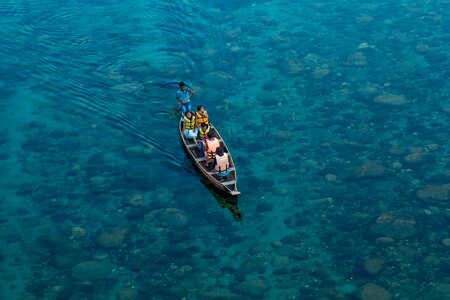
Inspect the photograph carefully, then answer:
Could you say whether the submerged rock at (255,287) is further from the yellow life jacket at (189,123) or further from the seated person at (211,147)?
the yellow life jacket at (189,123)

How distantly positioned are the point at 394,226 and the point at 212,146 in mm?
7921

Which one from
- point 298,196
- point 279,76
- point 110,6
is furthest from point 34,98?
point 298,196

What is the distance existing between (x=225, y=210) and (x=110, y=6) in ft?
66.4

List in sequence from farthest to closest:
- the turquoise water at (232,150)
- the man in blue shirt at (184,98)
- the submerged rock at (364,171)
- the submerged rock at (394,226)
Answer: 1. the man in blue shirt at (184,98)
2. the submerged rock at (364,171)
3. the submerged rock at (394,226)
4. the turquoise water at (232,150)

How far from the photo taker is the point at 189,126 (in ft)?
86.2

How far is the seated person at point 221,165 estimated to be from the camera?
24.0 metres

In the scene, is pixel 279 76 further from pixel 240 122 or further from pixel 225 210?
pixel 225 210

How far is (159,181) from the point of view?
2542 cm

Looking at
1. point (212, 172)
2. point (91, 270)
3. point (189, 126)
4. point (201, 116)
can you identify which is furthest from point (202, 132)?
point (91, 270)

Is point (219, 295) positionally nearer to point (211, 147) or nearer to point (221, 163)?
point (221, 163)

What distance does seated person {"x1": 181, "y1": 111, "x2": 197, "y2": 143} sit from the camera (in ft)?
85.9

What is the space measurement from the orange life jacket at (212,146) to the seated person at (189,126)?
1841 mm


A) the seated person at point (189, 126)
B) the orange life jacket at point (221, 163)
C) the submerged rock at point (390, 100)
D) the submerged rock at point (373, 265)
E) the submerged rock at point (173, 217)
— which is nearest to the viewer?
the submerged rock at point (373, 265)

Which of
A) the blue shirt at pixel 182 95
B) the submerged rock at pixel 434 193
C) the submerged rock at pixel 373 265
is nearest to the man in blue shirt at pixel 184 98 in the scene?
the blue shirt at pixel 182 95
